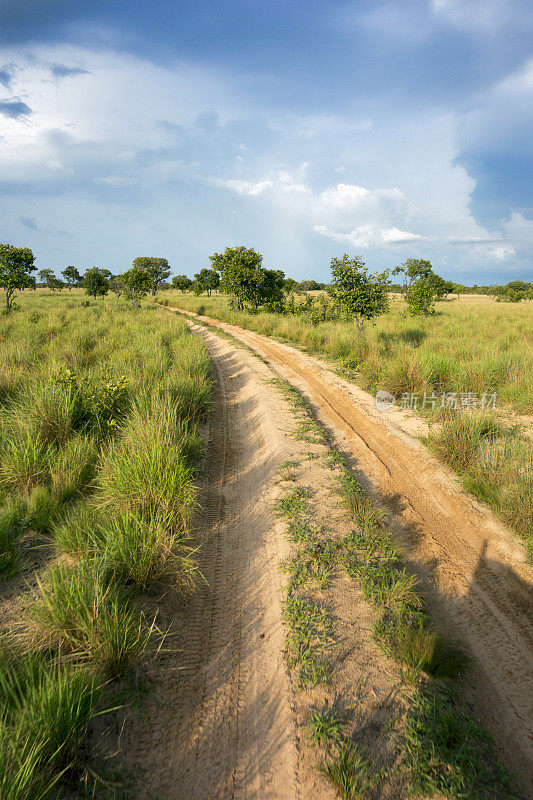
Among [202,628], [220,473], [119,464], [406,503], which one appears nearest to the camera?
[202,628]

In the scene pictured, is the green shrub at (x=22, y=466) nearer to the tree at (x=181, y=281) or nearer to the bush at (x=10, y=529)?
the bush at (x=10, y=529)

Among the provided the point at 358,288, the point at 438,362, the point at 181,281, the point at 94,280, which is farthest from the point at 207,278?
the point at 438,362

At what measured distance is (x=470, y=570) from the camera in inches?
144

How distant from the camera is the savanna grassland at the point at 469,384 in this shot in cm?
457

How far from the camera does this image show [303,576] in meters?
3.23

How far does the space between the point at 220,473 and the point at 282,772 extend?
369 centimetres

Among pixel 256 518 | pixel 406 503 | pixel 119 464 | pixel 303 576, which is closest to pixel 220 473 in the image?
pixel 256 518

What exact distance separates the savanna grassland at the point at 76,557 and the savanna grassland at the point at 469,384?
4.09 metres

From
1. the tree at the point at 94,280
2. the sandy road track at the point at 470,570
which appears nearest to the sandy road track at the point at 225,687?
the sandy road track at the point at 470,570

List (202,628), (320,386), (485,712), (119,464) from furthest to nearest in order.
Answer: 1. (320,386)
2. (119,464)
3. (202,628)
4. (485,712)

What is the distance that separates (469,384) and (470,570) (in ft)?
20.5

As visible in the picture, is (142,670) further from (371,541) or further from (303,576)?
(371,541)

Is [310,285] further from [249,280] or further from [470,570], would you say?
[470,570]

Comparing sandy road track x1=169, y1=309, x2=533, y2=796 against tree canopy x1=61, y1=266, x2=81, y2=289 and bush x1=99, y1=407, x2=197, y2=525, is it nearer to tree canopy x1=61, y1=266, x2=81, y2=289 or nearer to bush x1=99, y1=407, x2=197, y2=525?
bush x1=99, y1=407, x2=197, y2=525
